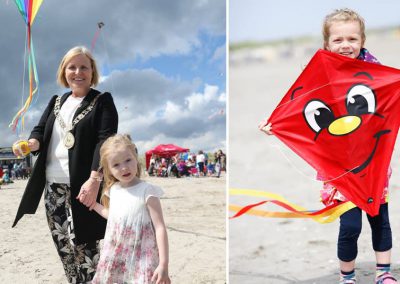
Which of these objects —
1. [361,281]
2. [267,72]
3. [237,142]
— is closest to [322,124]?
[361,281]

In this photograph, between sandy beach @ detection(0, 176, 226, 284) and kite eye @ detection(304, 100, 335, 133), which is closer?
kite eye @ detection(304, 100, 335, 133)

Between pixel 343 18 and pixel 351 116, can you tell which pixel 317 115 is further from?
pixel 343 18

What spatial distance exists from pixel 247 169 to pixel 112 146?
418 centimetres

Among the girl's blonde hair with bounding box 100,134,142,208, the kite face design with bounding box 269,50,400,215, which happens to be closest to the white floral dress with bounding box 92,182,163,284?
the girl's blonde hair with bounding box 100,134,142,208

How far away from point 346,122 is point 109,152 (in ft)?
3.63

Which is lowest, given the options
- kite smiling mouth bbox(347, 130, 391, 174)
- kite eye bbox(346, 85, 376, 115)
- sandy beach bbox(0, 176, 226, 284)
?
sandy beach bbox(0, 176, 226, 284)

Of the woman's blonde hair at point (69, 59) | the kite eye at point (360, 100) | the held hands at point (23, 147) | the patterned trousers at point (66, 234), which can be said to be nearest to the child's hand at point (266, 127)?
the kite eye at point (360, 100)

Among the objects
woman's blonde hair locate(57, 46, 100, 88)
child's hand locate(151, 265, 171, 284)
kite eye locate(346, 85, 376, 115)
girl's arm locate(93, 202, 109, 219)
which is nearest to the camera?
child's hand locate(151, 265, 171, 284)

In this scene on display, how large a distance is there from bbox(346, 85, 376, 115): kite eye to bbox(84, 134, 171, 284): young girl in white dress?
1002 mm

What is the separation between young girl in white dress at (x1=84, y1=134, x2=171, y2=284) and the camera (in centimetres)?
211

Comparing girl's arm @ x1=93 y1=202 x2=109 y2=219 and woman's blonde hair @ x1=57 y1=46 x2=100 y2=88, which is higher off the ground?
woman's blonde hair @ x1=57 y1=46 x2=100 y2=88

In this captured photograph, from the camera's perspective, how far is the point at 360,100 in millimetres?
2533

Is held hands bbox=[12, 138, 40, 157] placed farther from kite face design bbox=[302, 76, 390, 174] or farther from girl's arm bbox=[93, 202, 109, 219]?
kite face design bbox=[302, 76, 390, 174]

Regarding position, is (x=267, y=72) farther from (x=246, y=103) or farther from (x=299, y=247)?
(x=299, y=247)
